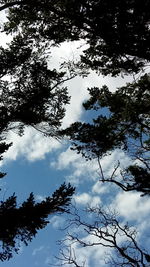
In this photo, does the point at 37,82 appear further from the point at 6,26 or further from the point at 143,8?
the point at 143,8

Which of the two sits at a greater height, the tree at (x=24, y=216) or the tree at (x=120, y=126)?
the tree at (x=120, y=126)

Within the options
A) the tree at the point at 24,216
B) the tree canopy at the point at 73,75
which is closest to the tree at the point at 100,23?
the tree canopy at the point at 73,75

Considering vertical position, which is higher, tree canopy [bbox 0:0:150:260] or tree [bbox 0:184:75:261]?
tree canopy [bbox 0:0:150:260]

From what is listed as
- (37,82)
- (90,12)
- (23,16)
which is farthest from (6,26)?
(90,12)

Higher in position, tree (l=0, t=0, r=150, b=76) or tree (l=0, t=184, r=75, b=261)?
tree (l=0, t=0, r=150, b=76)

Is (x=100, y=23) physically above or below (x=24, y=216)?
above

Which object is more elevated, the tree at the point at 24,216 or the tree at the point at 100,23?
the tree at the point at 100,23

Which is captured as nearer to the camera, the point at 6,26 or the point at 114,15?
the point at 114,15

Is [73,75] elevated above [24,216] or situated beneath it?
elevated above

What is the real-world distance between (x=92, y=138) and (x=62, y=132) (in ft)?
4.73

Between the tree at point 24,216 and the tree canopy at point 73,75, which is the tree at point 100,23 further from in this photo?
the tree at point 24,216

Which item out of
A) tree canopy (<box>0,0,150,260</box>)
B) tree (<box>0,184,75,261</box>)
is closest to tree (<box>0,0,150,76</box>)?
tree canopy (<box>0,0,150,260</box>)

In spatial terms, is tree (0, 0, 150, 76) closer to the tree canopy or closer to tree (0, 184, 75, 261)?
the tree canopy

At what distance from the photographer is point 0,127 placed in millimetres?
9586
